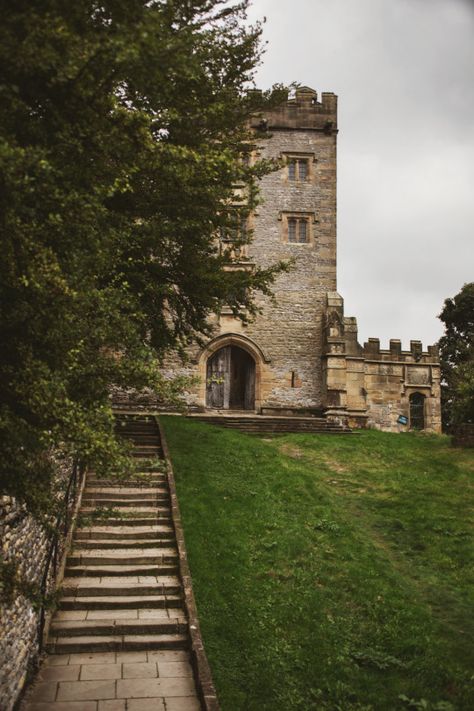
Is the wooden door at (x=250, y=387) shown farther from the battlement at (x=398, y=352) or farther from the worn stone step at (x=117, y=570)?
the worn stone step at (x=117, y=570)

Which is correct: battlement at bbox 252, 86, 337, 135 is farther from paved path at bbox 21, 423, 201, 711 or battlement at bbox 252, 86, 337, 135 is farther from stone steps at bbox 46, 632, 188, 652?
stone steps at bbox 46, 632, 188, 652

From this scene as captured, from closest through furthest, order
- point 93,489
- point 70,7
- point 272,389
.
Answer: point 70,7 → point 93,489 → point 272,389

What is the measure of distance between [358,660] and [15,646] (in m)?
4.49

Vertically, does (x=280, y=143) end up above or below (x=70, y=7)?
above

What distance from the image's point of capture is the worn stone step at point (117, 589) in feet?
33.4

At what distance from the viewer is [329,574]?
1079cm

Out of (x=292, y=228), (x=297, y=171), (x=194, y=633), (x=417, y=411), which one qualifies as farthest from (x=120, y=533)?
(x=297, y=171)

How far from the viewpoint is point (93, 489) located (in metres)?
13.6

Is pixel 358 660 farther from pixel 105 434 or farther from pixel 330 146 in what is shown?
pixel 330 146

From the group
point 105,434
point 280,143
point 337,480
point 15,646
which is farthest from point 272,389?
point 105,434

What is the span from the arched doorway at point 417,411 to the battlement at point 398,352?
1488mm

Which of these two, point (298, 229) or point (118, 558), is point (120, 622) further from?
point (298, 229)

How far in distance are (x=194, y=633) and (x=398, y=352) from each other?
59.3 ft

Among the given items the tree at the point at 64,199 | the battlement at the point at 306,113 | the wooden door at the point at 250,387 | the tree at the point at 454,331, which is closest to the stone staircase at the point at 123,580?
the tree at the point at 64,199
